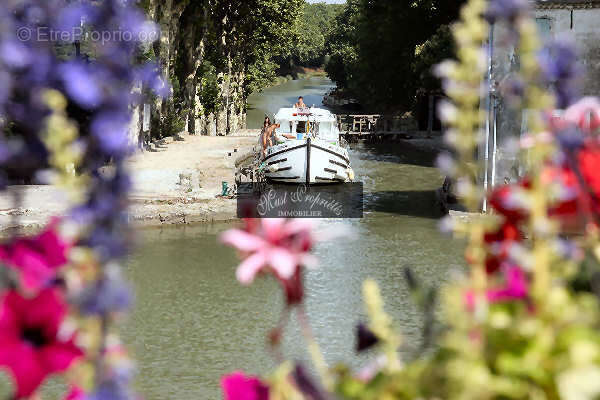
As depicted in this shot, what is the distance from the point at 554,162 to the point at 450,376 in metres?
0.70

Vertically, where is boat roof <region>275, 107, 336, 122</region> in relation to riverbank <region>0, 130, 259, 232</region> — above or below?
above

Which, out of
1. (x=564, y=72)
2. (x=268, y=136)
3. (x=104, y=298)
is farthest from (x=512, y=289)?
(x=268, y=136)

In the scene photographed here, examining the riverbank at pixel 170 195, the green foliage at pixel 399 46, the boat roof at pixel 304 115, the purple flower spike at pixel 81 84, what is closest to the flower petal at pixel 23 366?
the purple flower spike at pixel 81 84

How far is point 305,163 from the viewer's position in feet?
123

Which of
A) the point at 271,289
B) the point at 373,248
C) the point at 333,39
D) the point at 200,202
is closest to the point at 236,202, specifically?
the point at 200,202

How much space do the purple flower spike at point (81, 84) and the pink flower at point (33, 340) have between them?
0.37m

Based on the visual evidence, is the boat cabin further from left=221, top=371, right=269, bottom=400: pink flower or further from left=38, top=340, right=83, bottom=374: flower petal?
left=38, top=340, right=83, bottom=374: flower petal

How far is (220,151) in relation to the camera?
43.9 m

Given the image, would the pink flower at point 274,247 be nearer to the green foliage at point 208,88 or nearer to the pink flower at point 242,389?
the pink flower at point 242,389

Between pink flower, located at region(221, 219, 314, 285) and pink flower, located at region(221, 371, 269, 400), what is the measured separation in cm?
23

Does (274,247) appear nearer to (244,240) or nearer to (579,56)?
(244,240)

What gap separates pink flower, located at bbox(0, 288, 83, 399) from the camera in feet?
6.35

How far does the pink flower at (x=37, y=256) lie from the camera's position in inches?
79.4

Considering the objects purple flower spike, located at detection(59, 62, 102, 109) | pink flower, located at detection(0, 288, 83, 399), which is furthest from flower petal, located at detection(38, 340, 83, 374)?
purple flower spike, located at detection(59, 62, 102, 109)
